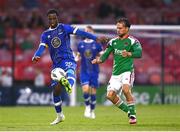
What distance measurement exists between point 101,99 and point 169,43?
3.59 metres

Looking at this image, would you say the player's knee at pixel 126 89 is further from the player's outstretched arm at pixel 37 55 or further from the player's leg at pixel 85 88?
the player's leg at pixel 85 88

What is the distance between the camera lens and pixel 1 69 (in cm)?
2770

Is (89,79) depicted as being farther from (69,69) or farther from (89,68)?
(69,69)

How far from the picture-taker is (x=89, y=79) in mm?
21250

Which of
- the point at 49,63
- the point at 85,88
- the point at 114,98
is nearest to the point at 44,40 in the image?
the point at 114,98

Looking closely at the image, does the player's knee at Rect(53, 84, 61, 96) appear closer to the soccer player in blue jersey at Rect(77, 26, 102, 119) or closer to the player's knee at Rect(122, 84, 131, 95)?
the player's knee at Rect(122, 84, 131, 95)

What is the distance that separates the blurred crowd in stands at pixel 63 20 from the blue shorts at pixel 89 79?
22.2 ft

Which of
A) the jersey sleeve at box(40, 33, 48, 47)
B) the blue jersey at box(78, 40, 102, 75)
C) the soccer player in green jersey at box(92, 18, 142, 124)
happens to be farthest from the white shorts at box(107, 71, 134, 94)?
the blue jersey at box(78, 40, 102, 75)

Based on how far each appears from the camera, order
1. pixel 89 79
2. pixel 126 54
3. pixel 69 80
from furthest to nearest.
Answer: pixel 89 79, pixel 69 80, pixel 126 54

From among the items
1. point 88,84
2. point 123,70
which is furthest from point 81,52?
point 123,70

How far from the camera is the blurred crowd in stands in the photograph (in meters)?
28.1

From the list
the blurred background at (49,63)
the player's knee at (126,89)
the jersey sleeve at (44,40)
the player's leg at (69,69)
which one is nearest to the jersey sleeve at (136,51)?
the player's knee at (126,89)

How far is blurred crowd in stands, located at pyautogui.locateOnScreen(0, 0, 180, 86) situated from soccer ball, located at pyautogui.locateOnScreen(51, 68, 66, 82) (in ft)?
40.2

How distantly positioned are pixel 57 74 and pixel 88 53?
18.9 ft
